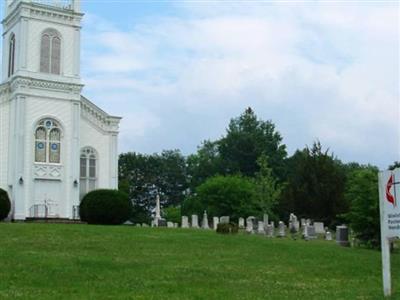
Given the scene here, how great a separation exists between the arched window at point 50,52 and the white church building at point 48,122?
0.07 m

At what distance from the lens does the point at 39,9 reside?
49719 mm

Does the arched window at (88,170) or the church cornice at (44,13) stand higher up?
the church cornice at (44,13)

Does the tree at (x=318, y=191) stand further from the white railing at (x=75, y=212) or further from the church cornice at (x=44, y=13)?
the church cornice at (x=44, y=13)

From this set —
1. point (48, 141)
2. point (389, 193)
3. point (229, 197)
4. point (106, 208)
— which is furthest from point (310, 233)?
point (229, 197)

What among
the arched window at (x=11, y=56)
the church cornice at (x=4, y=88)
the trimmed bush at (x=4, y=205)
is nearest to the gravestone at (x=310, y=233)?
the trimmed bush at (x=4, y=205)

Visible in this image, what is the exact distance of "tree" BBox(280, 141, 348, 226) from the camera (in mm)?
44344

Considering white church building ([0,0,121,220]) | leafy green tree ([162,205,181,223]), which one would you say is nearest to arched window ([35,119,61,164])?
white church building ([0,0,121,220])

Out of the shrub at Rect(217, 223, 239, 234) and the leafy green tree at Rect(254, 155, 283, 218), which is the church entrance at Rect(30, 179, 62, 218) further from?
the leafy green tree at Rect(254, 155, 283, 218)

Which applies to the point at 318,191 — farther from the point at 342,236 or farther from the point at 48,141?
the point at 48,141

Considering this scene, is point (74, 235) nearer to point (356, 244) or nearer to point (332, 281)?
point (356, 244)

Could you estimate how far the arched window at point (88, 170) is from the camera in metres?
49.5

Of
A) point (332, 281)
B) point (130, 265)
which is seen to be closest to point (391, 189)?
point (332, 281)

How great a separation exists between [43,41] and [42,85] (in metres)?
3.59

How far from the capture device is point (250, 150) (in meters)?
80.6
